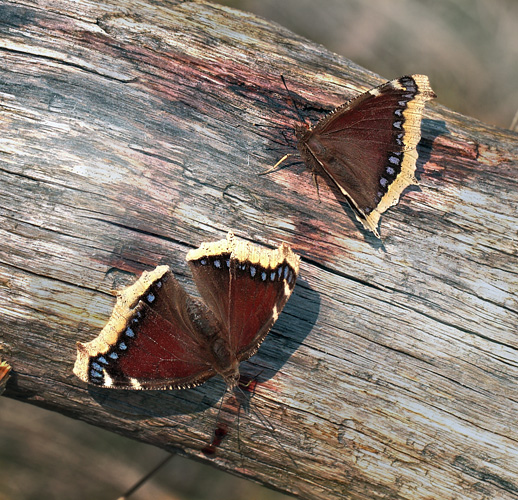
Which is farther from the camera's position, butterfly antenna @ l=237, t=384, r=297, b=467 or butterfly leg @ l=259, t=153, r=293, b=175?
butterfly leg @ l=259, t=153, r=293, b=175

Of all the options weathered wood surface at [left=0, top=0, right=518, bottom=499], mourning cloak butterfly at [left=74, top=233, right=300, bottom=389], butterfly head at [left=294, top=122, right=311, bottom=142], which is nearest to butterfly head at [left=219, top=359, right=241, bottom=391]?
mourning cloak butterfly at [left=74, top=233, right=300, bottom=389]

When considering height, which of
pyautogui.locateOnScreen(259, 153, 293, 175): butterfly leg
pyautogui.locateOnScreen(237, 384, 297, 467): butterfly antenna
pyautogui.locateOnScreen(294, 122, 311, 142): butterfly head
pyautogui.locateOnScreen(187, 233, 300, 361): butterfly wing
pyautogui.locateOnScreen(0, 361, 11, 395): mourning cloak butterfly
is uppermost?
pyautogui.locateOnScreen(294, 122, 311, 142): butterfly head

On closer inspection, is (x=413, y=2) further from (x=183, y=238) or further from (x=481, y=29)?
(x=183, y=238)

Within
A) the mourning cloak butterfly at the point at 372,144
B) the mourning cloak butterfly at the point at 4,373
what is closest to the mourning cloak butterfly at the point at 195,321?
the mourning cloak butterfly at the point at 4,373

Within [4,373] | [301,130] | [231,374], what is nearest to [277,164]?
[301,130]

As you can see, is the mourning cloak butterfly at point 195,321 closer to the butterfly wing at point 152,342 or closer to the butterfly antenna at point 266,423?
the butterfly wing at point 152,342

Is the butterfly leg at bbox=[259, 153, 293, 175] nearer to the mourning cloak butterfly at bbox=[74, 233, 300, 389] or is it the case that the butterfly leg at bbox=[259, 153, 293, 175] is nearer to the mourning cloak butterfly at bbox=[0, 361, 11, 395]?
the mourning cloak butterfly at bbox=[74, 233, 300, 389]

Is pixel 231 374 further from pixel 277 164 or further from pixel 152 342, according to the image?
pixel 277 164
